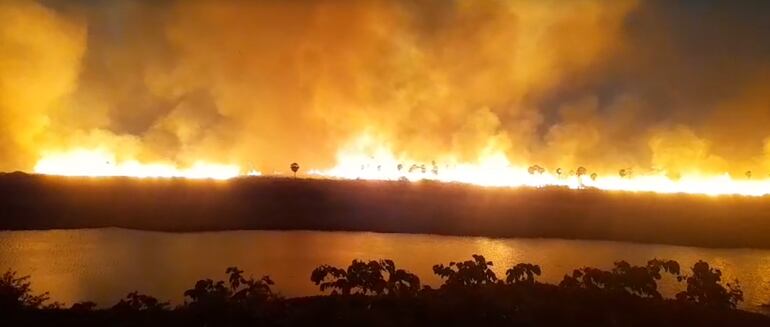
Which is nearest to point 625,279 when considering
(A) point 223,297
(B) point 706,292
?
(B) point 706,292

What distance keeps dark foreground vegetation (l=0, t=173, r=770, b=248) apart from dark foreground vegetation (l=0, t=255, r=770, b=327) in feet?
115

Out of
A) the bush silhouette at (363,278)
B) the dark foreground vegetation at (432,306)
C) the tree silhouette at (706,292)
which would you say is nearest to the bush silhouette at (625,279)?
the dark foreground vegetation at (432,306)

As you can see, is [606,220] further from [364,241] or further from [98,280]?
[98,280]

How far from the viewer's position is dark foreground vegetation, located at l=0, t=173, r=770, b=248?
51094mm

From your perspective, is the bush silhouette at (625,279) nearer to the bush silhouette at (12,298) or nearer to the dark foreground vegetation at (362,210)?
the bush silhouette at (12,298)

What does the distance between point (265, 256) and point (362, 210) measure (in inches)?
843

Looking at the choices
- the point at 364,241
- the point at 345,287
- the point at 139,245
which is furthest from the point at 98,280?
the point at 364,241

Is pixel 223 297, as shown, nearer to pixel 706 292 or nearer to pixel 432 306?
pixel 432 306

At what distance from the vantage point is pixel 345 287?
14.9 m

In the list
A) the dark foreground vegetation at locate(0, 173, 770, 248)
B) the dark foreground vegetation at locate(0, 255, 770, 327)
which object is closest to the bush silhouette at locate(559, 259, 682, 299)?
the dark foreground vegetation at locate(0, 255, 770, 327)

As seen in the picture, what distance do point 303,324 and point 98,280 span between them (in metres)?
17.7

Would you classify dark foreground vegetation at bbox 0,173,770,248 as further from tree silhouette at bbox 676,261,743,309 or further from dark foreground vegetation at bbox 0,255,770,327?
dark foreground vegetation at bbox 0,255,770,327

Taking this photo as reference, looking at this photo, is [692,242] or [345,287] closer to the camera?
[345,287]

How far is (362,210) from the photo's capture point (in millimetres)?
55250
